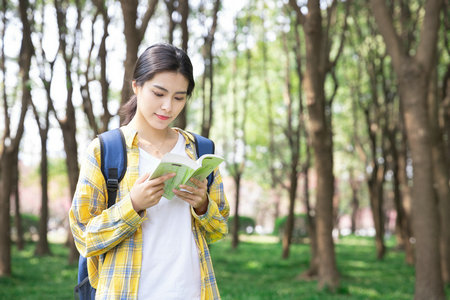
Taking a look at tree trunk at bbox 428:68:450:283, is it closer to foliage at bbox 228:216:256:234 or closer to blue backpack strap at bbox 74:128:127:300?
blue backpack strap at bbox 74:128:127:300

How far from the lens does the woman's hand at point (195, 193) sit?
2387 millimetres

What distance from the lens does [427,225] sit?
725 centimetres

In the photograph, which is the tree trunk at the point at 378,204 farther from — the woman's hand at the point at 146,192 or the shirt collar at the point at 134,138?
the woman's hand at the point at 146,192

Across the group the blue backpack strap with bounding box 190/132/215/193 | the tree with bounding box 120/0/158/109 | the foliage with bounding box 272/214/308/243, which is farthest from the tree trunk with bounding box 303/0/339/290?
the foliage with bounding box 272/214/308/243

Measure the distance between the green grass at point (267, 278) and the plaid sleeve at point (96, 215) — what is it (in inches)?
243

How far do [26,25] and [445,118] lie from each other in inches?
336

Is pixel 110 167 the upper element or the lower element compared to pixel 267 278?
upper

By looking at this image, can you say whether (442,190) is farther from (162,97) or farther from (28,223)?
(28,223)

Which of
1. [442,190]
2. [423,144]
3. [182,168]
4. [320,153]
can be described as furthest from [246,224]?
[182,168]

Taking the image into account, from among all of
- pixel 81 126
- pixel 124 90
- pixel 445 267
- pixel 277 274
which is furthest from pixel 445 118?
pixel 81 126

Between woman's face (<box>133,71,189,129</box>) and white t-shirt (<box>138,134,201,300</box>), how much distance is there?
0.18 meters

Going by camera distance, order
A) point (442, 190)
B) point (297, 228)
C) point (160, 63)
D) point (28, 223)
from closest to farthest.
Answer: point (160, 63) < point (442, 190) < point (297, 228) < point (28, 223)

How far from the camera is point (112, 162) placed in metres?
2.39

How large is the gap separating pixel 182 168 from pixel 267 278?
969cm
